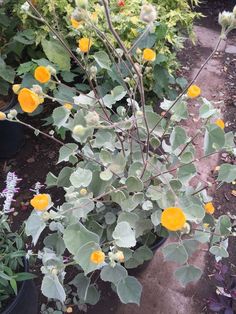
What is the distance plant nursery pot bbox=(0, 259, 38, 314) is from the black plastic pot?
0.95m

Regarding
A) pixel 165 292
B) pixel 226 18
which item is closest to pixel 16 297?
pixel 165 292

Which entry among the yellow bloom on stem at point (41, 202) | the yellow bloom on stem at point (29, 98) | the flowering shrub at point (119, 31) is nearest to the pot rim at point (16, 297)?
the yellow bloom on stem at point (41, 202)

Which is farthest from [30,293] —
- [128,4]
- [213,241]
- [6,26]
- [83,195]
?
[128,4]

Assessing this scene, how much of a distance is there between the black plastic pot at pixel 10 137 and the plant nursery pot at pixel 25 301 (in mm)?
949

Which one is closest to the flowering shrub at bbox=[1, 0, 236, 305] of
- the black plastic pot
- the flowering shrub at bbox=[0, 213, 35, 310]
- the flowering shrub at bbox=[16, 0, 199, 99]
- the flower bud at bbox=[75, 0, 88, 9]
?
the flowering shrub at bbox=[0, 213, 35, 310]

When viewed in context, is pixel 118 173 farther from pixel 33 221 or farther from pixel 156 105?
pixel 156 105

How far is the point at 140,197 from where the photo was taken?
1.36 metres

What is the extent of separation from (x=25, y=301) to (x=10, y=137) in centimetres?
105

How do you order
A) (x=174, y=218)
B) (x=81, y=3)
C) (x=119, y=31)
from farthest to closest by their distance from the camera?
(x=119, y=31)
(x=174, y=218)
(x=81, y=3)

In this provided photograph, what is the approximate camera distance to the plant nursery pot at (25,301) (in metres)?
1.45

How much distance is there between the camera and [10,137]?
230cm

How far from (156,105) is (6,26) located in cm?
104

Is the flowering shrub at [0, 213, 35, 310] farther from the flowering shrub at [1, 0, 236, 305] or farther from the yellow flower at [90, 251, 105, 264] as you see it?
the yellow flower at [90, 251, 105, 264]

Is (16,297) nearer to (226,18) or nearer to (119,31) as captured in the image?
(226,18)
